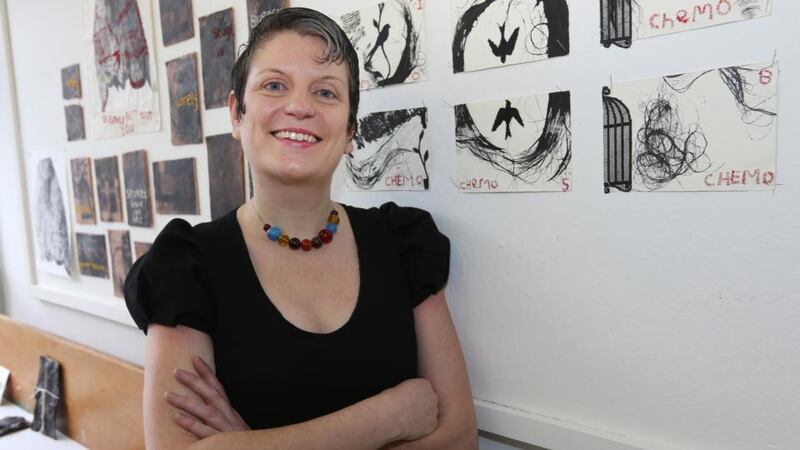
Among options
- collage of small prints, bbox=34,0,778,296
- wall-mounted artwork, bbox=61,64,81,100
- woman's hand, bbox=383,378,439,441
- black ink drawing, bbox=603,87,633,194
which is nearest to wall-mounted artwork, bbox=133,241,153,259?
collage of small prints, bbox=34,0,778,296

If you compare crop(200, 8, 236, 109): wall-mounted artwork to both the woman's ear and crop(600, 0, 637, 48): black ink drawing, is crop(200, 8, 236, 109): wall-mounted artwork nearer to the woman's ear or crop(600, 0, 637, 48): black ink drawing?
the woman's ear

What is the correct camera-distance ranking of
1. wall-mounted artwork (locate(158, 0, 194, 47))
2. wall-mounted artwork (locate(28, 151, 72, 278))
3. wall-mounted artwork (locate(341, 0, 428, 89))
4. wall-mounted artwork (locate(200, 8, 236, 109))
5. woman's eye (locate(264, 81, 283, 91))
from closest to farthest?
woman's eye (locate(264, 81, 283, 91)) → wall-mounted artwork (locate(341, 0, 428, 89)) → wall-mounted artwork (locate(200, 8, 236, 109)) → wall-mounted artwork (locate(158, 0, 194, 47)) → wall-mounted artwork (locate(28, 151, 72, 278))

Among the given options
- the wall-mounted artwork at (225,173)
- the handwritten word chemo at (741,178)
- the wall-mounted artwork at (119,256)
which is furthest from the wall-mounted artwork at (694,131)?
the wall-mounted artwork at (119,256)

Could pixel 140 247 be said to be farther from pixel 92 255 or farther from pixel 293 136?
pixel 293 136

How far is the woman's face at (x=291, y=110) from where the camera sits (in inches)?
35.1

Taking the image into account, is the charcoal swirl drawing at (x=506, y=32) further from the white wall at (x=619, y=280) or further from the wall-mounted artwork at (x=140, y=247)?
the wall-mounted artwork at (x=140, y=247)

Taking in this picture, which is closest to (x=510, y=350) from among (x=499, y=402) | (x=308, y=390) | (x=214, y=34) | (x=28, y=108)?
(x=499, y=402)

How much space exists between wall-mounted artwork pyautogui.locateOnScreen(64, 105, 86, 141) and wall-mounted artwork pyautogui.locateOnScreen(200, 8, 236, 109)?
2.24 feet

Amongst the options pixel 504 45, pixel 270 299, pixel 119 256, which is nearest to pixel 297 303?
pixel 270 299

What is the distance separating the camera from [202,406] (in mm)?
814

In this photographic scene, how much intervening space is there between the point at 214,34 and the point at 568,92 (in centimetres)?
90

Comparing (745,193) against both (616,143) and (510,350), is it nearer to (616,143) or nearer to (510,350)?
(616,143)

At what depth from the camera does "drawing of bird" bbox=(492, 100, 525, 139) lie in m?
0.92

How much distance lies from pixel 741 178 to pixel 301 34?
2.13ft
